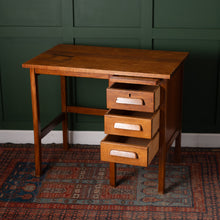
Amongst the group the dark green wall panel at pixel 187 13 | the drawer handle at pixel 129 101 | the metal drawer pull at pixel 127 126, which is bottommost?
the metal drawer pull at pixel 127 126

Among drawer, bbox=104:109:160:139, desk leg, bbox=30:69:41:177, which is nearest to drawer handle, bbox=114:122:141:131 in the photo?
drawer, bbox=104:109:160:139

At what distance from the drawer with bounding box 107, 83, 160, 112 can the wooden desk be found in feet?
0.23

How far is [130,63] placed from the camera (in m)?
2.80

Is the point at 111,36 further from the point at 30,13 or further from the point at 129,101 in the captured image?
the point at 129,101

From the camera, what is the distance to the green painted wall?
10.8 feet

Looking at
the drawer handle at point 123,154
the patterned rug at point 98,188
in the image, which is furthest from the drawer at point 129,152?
the patterned rug at point 98,188

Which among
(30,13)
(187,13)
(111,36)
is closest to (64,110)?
(111,36)

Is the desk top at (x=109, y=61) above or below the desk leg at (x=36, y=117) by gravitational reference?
above

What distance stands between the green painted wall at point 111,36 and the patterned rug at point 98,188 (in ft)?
1.47

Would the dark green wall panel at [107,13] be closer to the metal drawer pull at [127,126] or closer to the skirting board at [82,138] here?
the skirting board at [82,138]

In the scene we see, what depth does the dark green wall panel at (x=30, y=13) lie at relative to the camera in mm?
3357

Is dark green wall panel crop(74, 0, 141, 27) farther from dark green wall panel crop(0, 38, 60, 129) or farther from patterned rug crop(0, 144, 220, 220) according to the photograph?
patterned rug crop(0, 144, 220, 220)

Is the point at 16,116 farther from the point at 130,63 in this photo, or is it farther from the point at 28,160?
the point at 130,63

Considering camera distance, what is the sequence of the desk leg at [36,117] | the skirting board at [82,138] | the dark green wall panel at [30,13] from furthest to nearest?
1. the skirting board at [82,138]
2. the dark green wall panel at [30,13]
3. the desk leg at [36,117]
